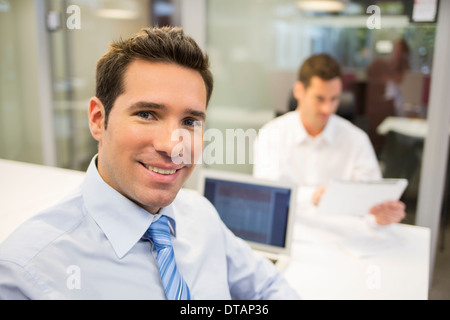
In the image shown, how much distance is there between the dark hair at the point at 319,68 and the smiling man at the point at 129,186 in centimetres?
167

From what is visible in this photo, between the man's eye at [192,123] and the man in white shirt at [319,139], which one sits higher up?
the man's eye at [192,123]

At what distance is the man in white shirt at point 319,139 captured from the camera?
239 centimetres

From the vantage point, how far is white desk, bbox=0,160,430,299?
114cm

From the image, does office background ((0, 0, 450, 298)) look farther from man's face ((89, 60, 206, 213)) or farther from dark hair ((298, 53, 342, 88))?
man's face ((89, 60, 206, 213))

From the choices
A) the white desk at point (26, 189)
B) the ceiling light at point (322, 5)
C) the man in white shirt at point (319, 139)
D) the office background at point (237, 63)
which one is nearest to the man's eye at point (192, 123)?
the white desk at point (26, 189)

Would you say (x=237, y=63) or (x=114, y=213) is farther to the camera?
(x=237, y=63)

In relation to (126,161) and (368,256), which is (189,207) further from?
(368,256)

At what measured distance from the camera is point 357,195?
1.54 metres

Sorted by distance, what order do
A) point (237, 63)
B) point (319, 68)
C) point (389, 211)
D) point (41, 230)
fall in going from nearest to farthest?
1. point (41, 230)
2. point (389, 211)
3. point (319, 68)
4. point (237, 63)

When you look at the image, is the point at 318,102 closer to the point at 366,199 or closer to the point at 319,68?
the point at 319,68

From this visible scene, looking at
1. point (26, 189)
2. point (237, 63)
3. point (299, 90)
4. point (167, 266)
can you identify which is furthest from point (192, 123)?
point (237, 63)

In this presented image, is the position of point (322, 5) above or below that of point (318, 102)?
above

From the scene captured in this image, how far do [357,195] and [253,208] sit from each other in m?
0.40

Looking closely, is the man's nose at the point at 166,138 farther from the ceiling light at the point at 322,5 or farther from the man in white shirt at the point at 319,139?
the ceiling light at the point at 322,5
